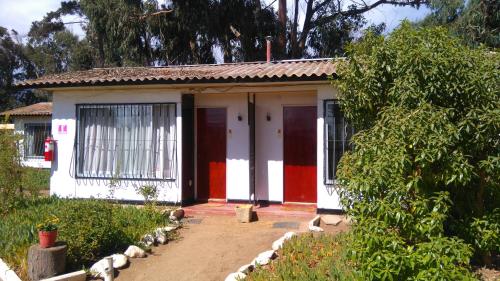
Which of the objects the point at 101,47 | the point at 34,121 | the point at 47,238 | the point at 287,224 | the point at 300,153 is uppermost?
the point at 101,47

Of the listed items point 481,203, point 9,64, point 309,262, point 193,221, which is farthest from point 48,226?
point 9,64

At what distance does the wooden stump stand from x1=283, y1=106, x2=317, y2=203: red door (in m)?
5.04

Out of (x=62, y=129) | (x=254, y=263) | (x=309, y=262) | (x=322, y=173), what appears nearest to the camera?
(x=309, y=262)

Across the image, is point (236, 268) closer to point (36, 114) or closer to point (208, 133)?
point (208, 133)

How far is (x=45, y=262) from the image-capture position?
21.1ft

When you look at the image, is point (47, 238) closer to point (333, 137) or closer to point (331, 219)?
point (331, 219)

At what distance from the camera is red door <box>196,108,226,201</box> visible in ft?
35.6

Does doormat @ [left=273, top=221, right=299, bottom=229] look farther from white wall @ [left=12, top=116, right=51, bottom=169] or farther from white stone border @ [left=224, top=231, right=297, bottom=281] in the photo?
white wall @ [left=12, top=116, right=51, bottom=169]

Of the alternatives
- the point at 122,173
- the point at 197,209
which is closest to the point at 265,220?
the point at 197,209

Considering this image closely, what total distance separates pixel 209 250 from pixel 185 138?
338 cm

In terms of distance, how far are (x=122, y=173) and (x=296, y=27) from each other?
44.3 ft

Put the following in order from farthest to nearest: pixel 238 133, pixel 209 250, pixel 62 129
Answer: pixel 62 129
pixel 238 133
pixel 209 250

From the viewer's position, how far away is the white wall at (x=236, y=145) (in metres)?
10.5

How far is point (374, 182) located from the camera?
483 cm
